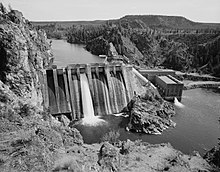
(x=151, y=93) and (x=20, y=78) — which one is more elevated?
(x=20, y=78)

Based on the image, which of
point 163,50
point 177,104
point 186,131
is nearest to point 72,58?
point 163,50

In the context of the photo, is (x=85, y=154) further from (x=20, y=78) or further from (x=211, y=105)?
(x=211, y=105)

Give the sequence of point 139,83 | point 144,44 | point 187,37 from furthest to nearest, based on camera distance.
A: point 187,37 → point 144,44 → point 139,83

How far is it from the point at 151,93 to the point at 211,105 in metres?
14.7

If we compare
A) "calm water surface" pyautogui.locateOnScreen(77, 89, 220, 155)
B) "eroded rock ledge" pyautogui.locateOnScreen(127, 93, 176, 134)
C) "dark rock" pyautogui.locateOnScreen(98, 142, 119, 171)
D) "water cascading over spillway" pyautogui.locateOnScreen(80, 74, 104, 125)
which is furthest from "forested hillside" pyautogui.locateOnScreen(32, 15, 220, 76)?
"dark rock" pyautogui.locateOnScreen(98, 142, 119, 171)

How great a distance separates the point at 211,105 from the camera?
136ft

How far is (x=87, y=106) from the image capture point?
3198cm

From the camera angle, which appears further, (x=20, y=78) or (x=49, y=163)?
(x=20, y=78)

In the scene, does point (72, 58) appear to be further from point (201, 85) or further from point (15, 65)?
point (15, 65)

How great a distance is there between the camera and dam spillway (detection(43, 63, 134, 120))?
30.6m

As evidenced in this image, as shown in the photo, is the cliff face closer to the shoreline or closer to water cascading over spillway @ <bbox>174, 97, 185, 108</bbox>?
water cascading over spillway @ <bbox>174, 97, 185, 108</bbox>

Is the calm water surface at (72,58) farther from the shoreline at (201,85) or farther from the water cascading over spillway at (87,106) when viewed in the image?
the shoreline at (201,85)

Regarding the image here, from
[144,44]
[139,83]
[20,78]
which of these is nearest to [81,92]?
[20,78]

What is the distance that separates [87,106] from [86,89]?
9.77 feet
